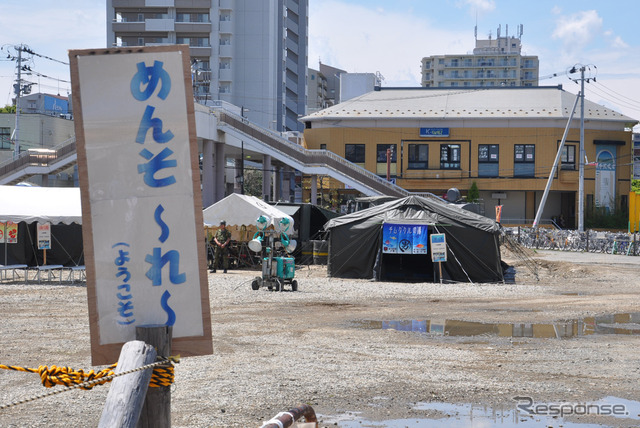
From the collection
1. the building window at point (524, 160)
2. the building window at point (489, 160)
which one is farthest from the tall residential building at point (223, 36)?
the building window at point (524, 160)

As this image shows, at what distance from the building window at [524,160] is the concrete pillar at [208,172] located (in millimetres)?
24293

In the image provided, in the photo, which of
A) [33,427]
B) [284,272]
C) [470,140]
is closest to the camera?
[33,427]

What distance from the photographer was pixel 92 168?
179 inches

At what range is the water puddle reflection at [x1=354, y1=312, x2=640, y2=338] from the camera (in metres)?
14.2

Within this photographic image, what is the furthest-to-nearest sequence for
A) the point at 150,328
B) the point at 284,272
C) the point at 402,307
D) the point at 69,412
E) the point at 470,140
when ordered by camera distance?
the point at 470,140 → the point at 284,272 → the point at 402,307 → the point at 69,412 → the point at 150,328

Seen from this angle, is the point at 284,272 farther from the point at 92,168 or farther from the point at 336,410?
the point at 92,168

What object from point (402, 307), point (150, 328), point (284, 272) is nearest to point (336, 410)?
point (150, 328)

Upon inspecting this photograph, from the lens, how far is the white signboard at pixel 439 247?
24.4m

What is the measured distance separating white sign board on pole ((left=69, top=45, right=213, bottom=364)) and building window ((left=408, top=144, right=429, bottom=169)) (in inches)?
2274

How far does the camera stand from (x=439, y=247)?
24.4m

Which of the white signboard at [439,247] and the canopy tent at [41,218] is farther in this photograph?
the white signboard at [439,247]

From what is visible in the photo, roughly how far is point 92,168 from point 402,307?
1426cm

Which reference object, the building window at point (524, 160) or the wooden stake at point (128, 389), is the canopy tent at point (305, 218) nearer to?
the building window at point (524, 160)

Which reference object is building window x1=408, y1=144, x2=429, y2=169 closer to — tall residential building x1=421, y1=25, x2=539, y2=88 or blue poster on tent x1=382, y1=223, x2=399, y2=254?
blue poster on tent x1=382, y1=223, x2=399, y2=254
